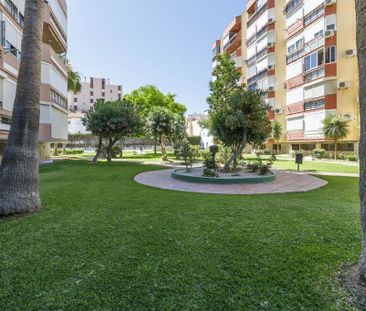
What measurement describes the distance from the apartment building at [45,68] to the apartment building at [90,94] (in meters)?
64.9

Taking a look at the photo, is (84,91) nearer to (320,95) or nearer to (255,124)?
(320,95)

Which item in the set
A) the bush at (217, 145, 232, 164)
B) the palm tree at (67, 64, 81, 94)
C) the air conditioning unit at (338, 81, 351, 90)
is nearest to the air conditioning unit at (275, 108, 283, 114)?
the air conditioning unit at (338, 81, 351, 90)

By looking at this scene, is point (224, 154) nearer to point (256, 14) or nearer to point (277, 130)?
point (277, 130)

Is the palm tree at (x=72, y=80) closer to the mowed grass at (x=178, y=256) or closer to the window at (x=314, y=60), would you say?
the window at (x=314, y=60)

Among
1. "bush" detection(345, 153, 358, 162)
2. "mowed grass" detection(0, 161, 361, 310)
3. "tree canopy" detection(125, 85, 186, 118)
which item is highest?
"tree canopy" detection(125, 85, 186, 118)

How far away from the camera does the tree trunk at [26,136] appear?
20.2 ft

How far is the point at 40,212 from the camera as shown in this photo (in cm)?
647

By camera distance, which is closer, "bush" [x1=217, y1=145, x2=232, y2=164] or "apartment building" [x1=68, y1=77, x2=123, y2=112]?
"bush" [x1=217, y1=145, x2=232, y2=164]

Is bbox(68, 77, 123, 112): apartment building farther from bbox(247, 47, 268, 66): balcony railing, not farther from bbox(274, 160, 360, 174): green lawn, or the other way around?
bbox(274, 160, 360, 174): green lawn

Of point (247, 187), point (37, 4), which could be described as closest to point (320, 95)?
point (247, 187)

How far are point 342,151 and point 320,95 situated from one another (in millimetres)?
7096

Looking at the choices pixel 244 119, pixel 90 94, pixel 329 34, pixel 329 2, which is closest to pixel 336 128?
pixel 329 34

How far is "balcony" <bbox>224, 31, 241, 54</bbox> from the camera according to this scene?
1891 inches

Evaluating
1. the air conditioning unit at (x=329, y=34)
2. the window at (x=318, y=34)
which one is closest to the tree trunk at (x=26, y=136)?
the air conditioning unit at (x=329, y=34)
